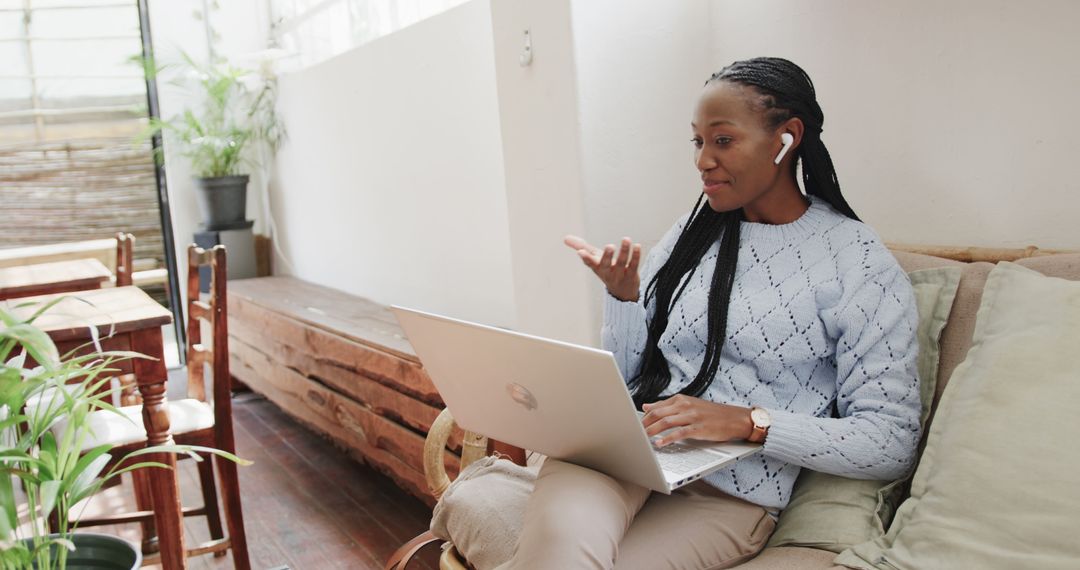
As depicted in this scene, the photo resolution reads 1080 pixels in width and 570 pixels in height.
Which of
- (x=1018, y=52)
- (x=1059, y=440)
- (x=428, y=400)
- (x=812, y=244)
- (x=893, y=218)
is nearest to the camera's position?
(x=1059, y=440)

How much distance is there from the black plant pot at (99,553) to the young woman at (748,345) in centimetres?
68

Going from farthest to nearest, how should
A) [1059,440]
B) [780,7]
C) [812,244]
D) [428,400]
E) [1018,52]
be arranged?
[428,400] → [780,7] → [1018,52] → [812,244] → [1059,440]

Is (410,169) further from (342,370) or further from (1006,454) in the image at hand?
(1006,454)

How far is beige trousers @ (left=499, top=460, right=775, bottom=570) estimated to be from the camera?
4.39 ft

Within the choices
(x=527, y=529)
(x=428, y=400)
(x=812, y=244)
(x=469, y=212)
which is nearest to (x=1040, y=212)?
(x=812, y=244)

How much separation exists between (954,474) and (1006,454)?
3.2 inches

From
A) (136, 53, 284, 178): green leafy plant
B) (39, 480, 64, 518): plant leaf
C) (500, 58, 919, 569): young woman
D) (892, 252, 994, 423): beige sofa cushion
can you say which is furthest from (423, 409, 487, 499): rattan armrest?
(136, 53, 284, 178): green leafy plant

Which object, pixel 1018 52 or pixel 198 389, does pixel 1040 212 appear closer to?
pixel 1018 52

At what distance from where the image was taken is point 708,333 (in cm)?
167

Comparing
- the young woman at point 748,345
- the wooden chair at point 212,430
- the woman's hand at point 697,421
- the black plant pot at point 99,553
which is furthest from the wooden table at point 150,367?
the woman's hand at point 697,421

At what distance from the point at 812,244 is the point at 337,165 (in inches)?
124

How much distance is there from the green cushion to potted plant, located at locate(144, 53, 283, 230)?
4290mm

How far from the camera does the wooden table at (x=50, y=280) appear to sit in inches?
127

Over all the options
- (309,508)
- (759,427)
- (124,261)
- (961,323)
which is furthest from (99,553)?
(124,261)
